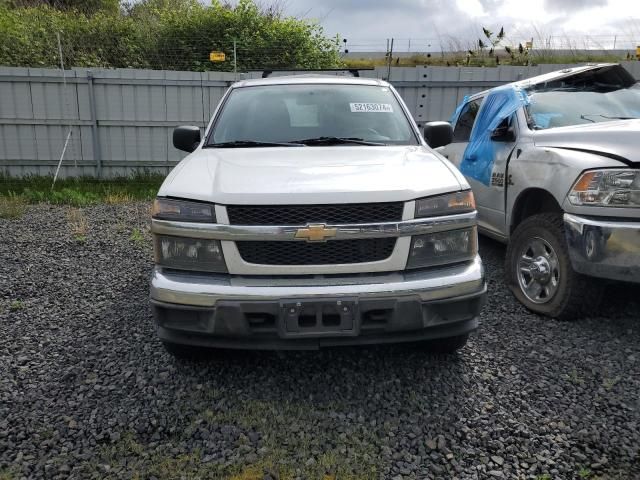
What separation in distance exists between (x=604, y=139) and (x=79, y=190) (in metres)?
8.09

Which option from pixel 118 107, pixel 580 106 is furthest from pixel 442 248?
pixel 118 107

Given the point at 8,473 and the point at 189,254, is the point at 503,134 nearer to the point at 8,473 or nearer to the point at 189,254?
the point at 189,254

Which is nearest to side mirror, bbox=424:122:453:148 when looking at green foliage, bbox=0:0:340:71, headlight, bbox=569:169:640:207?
headlight, bbox=569:169:640:207

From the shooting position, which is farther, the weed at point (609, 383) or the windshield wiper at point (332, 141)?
the windshield wiper at point (332, 141)

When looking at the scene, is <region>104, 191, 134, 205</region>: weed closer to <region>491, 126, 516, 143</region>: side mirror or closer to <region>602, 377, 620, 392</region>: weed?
<region>491, 126, 516, 143</region>: side mirror

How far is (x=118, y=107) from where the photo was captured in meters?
9.38

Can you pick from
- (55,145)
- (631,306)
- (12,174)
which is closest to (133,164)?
(55,145)

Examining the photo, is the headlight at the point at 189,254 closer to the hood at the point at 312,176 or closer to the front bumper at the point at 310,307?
the front bumper at the point at 310,307

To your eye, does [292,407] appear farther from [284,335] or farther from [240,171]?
[240,171]

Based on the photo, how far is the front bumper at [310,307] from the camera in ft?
7.88

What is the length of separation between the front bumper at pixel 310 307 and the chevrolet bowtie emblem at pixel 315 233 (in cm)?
21

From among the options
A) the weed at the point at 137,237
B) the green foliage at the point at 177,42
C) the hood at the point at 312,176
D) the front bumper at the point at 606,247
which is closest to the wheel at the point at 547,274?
the front bumper at the point at 606,247

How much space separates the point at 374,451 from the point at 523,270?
7.18ft

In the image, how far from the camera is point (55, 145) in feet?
31.2
